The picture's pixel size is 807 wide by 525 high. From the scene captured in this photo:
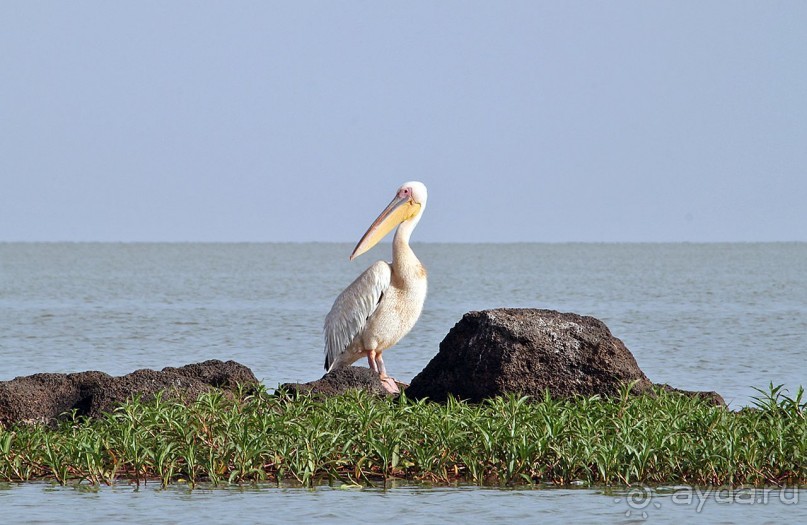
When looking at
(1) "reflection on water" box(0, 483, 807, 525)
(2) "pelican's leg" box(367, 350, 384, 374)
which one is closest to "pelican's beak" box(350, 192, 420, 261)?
(2) "pelican's leg" box(367, 350, 384, 374)

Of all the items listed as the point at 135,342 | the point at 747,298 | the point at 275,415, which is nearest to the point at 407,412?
the point at 275,415

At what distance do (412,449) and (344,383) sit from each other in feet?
9.34

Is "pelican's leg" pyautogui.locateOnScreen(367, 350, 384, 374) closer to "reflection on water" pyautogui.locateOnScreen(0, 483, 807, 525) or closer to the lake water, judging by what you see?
the lake water

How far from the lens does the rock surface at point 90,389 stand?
954 centimetres

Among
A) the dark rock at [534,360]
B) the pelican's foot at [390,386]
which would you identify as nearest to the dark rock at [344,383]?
the pelican's foot at [390,386]

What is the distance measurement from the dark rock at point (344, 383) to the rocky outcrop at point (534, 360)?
30.7 inches

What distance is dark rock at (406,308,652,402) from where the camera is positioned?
32.3 feet

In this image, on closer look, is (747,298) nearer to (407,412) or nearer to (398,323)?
(398,323)

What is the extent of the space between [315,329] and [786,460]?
17398 millimetres

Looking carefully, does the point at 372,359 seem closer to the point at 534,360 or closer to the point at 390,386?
the point at 390,386

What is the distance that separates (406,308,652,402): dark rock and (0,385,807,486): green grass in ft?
3.96

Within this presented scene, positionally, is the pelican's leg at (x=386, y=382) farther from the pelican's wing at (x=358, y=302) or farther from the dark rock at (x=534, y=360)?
the dark rock at (x=534, y=360)

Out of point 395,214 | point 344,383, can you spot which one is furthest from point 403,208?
point 344,383

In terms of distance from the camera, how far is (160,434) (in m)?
8.24
